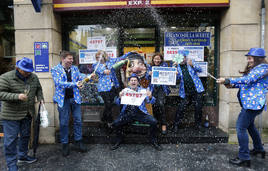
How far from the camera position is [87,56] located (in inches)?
215

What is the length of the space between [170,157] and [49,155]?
258 cm

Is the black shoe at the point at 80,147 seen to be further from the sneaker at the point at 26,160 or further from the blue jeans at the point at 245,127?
the blue jeans at the point at 245,127

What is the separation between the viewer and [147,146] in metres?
4.29

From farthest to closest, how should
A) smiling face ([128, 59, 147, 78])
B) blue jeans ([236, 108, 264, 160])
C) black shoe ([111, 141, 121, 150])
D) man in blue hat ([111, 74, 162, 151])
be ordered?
smiling face ([128, 59, 147, 78])
black shoe ([111, 141, 121, 150])
man in blue hat ([111, 74, 162, 151])
blue jeans ([236, 108, 264, 160])

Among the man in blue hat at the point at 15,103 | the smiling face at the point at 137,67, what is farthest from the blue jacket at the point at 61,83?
the smiling face at the point at 137,67

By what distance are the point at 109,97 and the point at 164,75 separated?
1.50 metres

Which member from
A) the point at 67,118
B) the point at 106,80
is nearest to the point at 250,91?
the point at 106,80

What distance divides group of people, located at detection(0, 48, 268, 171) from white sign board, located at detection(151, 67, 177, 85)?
7.1 inches

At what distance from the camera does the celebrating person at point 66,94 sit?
3.73 m

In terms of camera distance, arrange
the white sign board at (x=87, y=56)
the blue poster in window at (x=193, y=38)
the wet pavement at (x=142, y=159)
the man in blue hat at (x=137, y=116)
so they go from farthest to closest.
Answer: the white sign board at (x=87, y=56) < the blue poster in window at (x=193, y=38) < the man in blue hat at (x=137, y=116) < the wet pavement at (x=142, y=159)

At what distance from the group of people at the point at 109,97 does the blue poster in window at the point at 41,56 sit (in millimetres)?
948

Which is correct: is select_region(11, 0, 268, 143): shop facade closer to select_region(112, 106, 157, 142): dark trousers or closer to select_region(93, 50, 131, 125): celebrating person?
select_region(93, 50, 131, 125): celebrating person

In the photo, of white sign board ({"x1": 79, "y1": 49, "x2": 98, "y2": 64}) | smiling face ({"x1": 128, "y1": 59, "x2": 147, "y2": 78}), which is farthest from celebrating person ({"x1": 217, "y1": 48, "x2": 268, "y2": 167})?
white sign board ({"x1": 79, "y1": 49, "x2": 98, "y2": 64})

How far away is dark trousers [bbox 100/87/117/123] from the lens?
15.5ft
